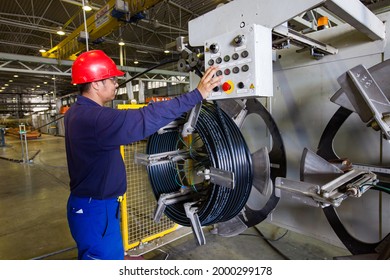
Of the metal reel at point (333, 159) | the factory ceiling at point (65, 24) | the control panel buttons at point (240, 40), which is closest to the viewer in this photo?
the control panel buttons at point (240, 40)

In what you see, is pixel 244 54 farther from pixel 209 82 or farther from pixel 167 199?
pixel 167 199

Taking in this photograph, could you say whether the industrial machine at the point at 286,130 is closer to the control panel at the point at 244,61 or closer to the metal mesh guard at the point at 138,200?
the control panel at the point at 244,61

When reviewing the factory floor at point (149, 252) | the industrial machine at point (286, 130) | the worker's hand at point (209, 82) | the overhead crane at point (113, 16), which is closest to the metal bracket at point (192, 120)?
the industrial machine at point (286, 130)

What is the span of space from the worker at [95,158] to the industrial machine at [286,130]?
0.25 metres

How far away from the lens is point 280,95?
7.04 feet

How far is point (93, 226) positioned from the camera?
134cm

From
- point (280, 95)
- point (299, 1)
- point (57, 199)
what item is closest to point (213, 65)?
point (299, 1)

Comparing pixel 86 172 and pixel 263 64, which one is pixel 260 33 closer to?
pixel 263 64

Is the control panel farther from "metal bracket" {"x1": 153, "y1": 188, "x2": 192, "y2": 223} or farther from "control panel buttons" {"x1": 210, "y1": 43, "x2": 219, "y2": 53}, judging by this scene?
"metal bracket" {"x1": 153, "y1": 188, "x2": 192, "y2": 223}

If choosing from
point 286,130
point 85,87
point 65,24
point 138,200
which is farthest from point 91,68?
point 65,24

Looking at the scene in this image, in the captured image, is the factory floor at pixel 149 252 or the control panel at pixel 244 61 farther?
the factory floor at pixel 149 252

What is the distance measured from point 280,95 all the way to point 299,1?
1.20 meters

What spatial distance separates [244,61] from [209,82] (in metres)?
0.20

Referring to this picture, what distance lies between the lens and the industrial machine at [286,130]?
3.66ft
